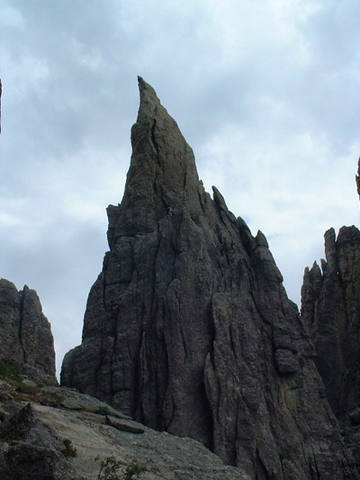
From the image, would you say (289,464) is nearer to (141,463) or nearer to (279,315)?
(279,315)

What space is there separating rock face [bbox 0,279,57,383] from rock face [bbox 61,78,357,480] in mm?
2941

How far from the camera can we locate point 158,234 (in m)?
59.0

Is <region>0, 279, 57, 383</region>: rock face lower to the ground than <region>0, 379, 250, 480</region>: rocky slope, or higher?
higher

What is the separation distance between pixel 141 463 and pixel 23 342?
986 inches

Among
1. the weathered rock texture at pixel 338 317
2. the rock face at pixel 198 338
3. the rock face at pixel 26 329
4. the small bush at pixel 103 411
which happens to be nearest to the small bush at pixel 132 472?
the small bush at pixel 103 411

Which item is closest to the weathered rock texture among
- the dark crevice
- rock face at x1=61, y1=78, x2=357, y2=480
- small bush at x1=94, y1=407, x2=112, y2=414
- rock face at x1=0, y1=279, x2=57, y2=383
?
rock face at x1=61, y1=78, x2=357, y2=480

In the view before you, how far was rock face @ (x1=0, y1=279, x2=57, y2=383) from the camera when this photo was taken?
161 ft

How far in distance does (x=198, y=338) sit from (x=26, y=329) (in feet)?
45.7

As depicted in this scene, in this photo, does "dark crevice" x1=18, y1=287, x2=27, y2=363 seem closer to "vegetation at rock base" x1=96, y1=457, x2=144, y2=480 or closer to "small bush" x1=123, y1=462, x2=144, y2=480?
"small bush" x1=123, y1=462, x2=144, y2=480

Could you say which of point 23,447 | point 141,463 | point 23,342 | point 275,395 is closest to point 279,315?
point 275,395

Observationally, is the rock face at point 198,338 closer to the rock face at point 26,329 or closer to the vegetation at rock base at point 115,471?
the rock face at point 26,329

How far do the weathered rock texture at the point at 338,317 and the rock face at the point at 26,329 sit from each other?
95.7 feet

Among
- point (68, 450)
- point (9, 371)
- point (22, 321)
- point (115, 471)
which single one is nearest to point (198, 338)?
point (22, 321)

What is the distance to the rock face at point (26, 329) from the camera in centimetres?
4922
